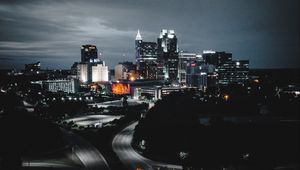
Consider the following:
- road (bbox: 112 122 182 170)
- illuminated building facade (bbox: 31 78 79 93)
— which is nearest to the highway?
road (bbox: 112 122 182 170)

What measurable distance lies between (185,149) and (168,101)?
14976 mm

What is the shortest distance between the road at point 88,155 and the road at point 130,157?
2423 millimetres

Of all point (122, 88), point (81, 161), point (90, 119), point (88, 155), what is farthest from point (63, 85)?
point (81, 161)

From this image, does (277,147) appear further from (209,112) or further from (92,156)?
(209,112)

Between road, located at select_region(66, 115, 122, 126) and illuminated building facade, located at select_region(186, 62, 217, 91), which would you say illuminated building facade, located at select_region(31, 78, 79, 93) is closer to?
illuminated building facade, located at select_region(186, 62, 217, 91)

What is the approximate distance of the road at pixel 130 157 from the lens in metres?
33.1

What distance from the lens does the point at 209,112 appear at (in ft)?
233

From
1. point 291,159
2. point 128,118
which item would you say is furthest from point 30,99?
point 291,159

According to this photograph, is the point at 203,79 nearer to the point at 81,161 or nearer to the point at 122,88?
the point at 122,88

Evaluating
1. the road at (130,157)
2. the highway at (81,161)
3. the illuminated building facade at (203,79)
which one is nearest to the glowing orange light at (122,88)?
the illuminated building facade at (203,79)

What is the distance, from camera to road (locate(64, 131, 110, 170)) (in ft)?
109

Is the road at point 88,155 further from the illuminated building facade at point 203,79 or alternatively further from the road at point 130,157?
the illuminated building facade at point 203,79

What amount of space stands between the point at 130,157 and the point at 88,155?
5.20 m

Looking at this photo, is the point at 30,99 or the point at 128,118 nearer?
the point at 128,118
